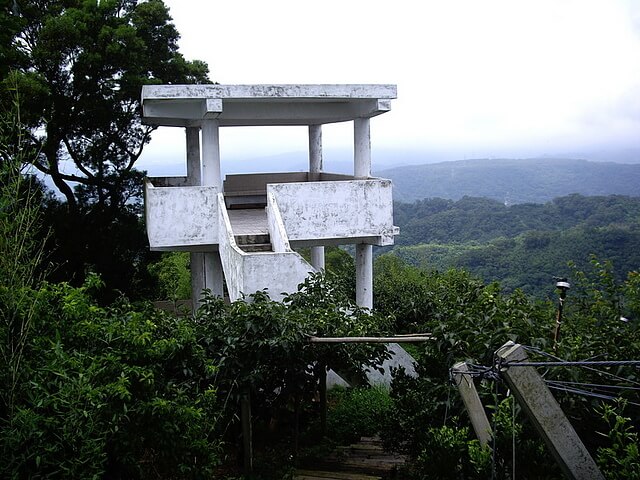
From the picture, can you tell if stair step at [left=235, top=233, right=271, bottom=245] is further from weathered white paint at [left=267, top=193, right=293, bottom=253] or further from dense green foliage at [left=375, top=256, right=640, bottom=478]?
dense green foliage at [left=375, top=256, right=640, bottom=478]

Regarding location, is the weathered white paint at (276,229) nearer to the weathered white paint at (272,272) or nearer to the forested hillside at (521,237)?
the weathered white paint at (272,272)

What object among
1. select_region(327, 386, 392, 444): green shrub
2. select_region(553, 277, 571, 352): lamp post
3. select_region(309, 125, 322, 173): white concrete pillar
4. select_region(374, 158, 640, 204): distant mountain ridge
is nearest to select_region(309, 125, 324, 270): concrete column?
select_region(309, 125, 322, 173): white concrete pillar

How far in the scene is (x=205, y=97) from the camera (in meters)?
11.4

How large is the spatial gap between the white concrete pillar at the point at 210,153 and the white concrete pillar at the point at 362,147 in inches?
101

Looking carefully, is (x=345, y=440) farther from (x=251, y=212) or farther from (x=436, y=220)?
(x=436, y=220)

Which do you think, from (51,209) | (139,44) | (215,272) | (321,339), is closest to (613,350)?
(321,339)

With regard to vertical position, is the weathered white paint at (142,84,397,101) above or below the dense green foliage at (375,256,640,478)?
above

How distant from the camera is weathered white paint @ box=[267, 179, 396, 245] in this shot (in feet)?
38.0

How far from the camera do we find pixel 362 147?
13375 millimetres

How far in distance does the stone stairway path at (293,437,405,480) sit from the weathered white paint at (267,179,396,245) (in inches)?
145

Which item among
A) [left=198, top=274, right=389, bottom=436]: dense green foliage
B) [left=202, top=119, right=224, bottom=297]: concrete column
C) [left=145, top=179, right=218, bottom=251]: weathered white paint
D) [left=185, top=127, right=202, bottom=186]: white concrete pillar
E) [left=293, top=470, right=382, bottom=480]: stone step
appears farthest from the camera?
[left=185, top=127, right=202, bottom=186]: white concrete pillar

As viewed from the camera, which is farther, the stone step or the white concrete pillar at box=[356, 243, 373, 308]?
the white concrete pillar at box=[356, 243, 373, 308]

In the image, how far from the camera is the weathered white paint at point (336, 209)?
11578 millimetres

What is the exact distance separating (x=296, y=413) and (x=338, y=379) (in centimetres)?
364
